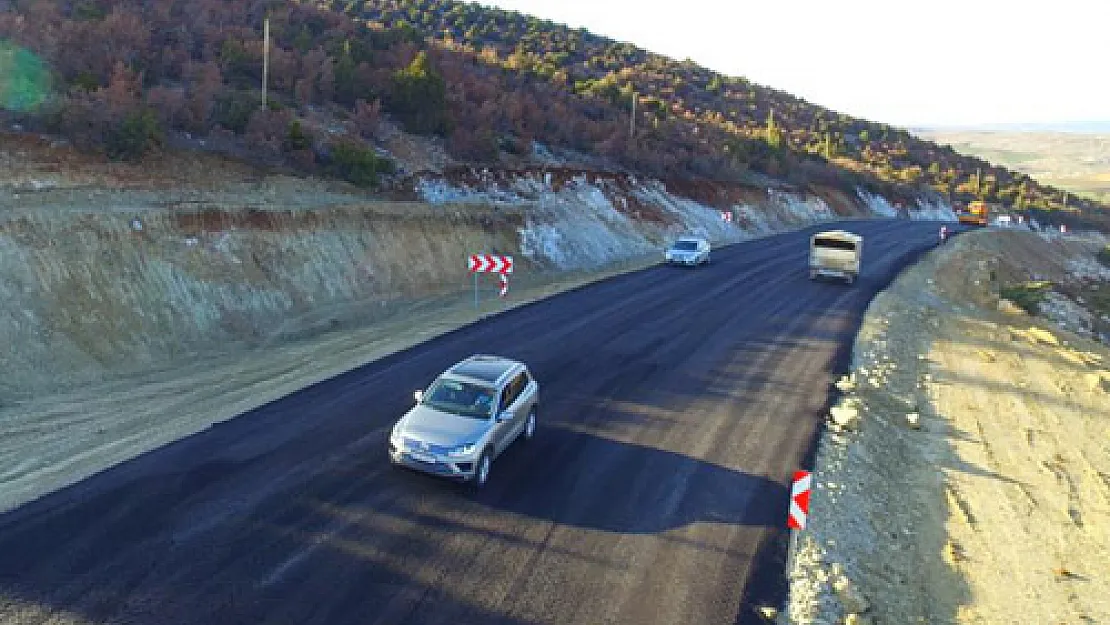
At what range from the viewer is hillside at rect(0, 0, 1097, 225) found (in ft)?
89.7

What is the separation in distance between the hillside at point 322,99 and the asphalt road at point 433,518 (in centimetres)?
1607

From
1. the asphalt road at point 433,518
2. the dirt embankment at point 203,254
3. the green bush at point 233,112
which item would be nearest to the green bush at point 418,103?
the dirt embankment at point 203,254

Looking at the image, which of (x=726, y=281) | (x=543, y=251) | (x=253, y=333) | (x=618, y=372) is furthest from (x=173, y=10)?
(x=618, y=372)

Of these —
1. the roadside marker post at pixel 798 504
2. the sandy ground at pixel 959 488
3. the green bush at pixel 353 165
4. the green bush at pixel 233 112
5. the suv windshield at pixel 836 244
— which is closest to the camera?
the sandy ground at pixel 959 488

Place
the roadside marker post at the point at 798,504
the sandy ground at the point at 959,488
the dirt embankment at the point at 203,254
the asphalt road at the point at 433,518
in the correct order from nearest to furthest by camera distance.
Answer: the asphalt road at the point at 433,518 → the sandy ground at the point at 959,488 → the roadside marker post at the point at 798,504 → the dirt embankment at the point at 203,254

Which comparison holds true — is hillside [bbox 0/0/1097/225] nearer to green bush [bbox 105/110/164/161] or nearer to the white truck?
green bush [bbox 105/110/164/161]

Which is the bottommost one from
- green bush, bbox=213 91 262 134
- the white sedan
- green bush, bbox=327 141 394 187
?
the white sedan

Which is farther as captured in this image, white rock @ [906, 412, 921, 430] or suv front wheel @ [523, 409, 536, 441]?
white rock @ [906, 412, 921, 430]

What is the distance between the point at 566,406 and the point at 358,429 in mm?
4431

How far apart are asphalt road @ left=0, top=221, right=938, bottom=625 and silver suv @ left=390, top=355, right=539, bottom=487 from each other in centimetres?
49

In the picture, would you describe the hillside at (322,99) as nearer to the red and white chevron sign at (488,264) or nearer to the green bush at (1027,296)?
the red and white chevron sign at (488,264)

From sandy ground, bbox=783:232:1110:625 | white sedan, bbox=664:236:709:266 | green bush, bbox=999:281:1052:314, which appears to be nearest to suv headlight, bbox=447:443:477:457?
sandy ground, bbox=783:232:1110:625

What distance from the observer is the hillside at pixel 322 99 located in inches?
1077

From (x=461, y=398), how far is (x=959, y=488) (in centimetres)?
957
